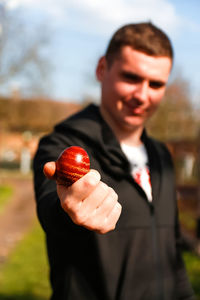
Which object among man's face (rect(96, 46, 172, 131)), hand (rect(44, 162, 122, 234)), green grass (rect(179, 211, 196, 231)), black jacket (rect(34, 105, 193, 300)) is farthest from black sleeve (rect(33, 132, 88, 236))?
green grass (rect(179, 211, 196, 231))

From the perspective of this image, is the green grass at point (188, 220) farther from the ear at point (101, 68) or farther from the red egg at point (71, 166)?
the red egg at point (71, 166)

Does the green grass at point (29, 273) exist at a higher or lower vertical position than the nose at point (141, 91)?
lower

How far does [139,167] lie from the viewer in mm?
2289

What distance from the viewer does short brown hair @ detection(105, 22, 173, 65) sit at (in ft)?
7.00

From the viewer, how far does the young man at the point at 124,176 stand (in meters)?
2.09

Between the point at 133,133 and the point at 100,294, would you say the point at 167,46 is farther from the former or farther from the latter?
the point at 100,294

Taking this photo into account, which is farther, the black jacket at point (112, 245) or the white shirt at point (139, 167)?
the white shirt at point (139, 167)

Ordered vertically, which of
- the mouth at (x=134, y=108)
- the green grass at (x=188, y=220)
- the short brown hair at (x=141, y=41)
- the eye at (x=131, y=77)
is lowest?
the green grass at (x=188, y=220)

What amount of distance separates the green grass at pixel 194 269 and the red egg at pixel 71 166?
437cm

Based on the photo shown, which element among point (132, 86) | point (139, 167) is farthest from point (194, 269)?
point (132, 86)

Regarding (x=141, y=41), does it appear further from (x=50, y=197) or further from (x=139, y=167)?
(x=50, y=197)

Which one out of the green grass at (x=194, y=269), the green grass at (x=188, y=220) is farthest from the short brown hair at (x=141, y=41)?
the green grass at (x=188, y=220)

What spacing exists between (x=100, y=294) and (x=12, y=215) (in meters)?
8.93

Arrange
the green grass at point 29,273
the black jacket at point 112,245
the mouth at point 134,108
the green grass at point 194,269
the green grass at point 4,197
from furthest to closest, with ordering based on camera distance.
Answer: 1. the green grass at point 4,197
2. the green grass at point 29,273
3. the green grass at point 194,269
4. the mouth at point 134,108
5. the black jacket at point 112,245
